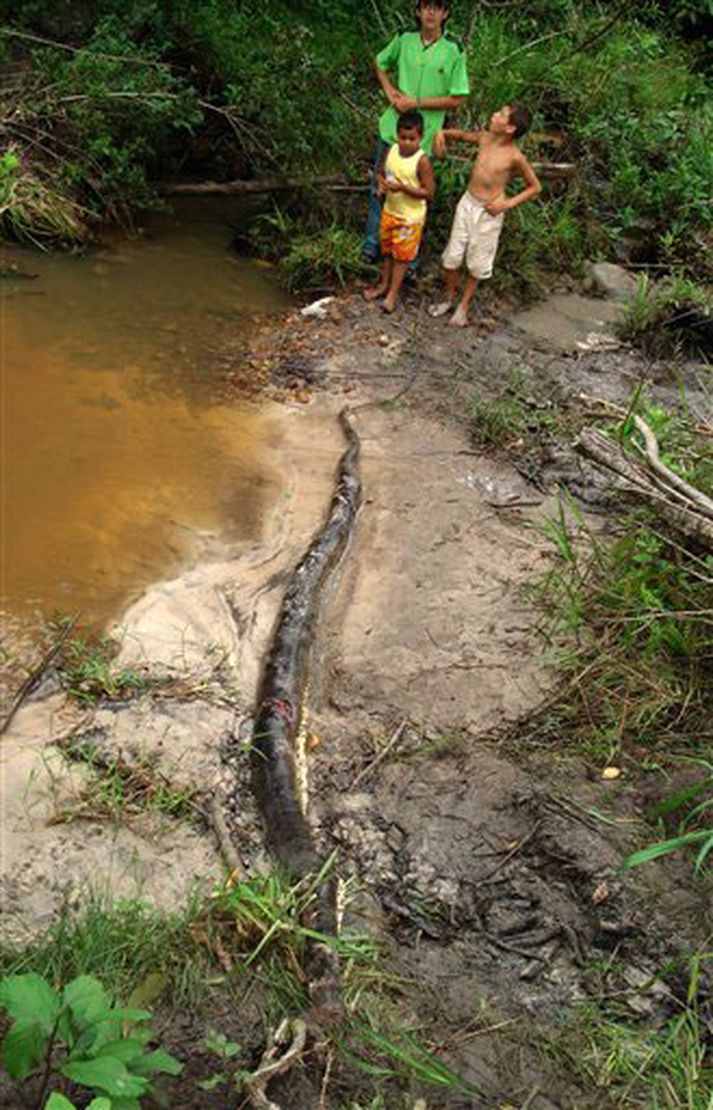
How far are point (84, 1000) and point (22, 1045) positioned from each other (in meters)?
0.14

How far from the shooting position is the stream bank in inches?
119

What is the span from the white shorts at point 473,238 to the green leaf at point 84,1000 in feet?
18.4

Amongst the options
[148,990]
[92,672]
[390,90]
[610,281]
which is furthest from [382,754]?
[610,281]

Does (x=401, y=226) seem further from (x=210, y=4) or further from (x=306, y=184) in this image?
(x=210, y=4)

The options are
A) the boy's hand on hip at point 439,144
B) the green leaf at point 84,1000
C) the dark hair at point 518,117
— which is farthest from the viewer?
the boy's hand on hip at point 439,144

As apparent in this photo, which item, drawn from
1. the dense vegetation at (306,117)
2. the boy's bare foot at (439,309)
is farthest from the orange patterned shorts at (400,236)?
the dense vegetation at (306,117)

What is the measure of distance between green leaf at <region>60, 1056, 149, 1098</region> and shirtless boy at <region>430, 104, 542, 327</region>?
561 centimetres

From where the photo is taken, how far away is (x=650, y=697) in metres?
3.79

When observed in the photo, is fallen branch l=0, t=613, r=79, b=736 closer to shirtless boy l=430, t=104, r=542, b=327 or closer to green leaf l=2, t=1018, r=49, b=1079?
green leaf l=2, t=1018, r=49, b=1079

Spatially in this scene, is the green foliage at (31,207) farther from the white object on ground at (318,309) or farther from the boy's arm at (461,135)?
the boy's arm at (461,135)

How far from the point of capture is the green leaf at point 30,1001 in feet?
6.68

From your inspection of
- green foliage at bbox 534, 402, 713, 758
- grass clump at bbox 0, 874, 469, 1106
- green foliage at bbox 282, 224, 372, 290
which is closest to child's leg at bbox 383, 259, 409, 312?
green foliage at bbox 282, 224, 372, 290

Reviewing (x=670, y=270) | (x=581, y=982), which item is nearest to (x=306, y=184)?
(x=670, y=270)

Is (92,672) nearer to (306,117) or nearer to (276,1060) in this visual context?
(276,1060)
